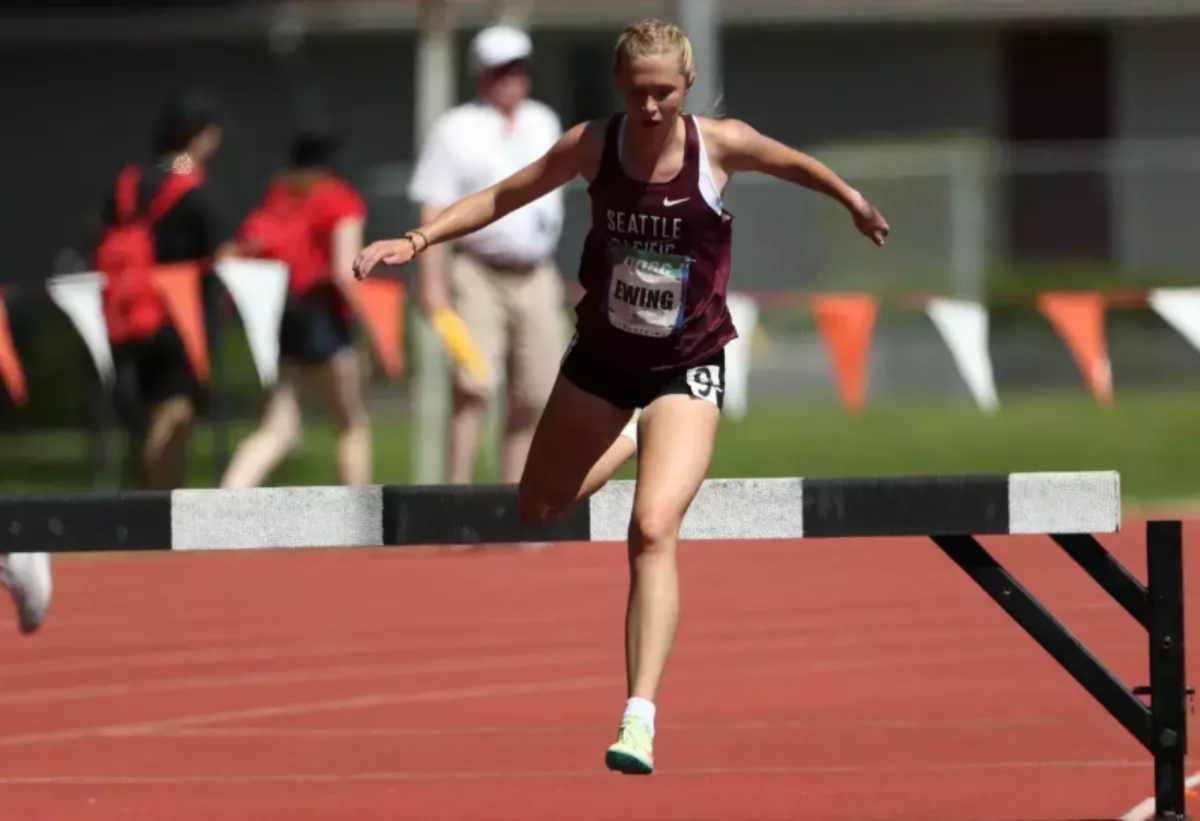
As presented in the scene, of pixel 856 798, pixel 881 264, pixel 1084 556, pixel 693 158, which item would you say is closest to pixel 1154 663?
pixel 1084 556

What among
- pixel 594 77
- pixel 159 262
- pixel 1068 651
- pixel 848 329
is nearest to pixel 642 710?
pixel 1068 651

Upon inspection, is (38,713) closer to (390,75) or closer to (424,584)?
(424,584)

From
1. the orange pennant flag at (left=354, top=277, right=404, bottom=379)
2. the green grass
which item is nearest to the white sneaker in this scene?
the orange pennant flag at (left=354, top=277, right=404, bottom=379)

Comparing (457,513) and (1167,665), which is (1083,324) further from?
(457,513)

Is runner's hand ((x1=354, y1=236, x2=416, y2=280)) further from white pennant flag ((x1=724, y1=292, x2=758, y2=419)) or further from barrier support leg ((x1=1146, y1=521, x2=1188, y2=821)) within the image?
white pennant flag ((x1=724, y1=292, x2=758, y2=419))

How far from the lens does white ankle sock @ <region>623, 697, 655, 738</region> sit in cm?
618

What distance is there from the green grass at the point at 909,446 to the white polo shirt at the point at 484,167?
13.8 feet

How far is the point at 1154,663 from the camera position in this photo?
6.29m

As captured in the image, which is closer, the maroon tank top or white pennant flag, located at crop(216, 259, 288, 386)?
the maroon tank top

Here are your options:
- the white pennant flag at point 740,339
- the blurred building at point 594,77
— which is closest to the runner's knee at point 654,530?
the white pennant flag at point 740,339

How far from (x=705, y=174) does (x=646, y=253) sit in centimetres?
24

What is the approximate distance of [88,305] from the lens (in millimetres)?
13789

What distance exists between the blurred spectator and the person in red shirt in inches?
13.8

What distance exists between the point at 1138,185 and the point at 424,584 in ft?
56.0
